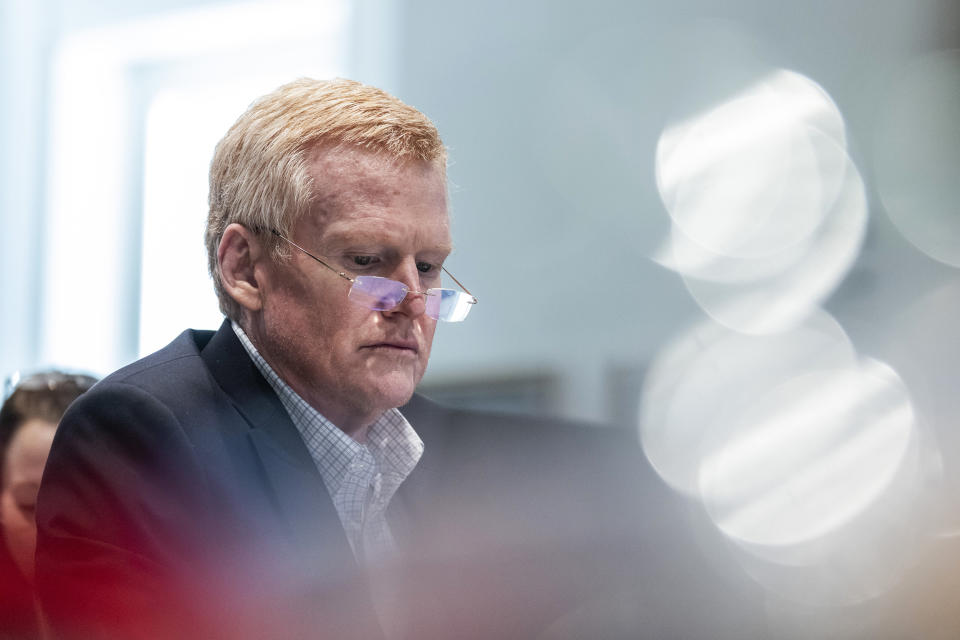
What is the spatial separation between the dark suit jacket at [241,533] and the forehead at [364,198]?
19cm

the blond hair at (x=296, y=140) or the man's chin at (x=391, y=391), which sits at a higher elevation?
the blond hair at (x=296, y=140)

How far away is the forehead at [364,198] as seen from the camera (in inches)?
39.3

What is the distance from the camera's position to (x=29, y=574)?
1134mm

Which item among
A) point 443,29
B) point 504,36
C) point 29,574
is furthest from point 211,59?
point 29,574

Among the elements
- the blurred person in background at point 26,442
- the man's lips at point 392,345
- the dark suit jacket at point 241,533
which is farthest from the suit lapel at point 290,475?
the blurred person in background at point 26,442

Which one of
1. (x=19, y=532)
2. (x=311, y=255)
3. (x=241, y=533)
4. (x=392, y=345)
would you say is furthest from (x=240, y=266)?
(x=19, y=532)

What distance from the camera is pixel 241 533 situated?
0.91 m

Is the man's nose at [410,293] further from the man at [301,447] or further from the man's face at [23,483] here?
the man's face at [23,483]

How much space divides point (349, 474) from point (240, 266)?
265mm

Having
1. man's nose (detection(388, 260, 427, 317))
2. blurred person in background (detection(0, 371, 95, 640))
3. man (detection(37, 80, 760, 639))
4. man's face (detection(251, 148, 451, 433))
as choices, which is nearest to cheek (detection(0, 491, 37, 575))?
blurred person in background (detection(0, 371, 95, 640))

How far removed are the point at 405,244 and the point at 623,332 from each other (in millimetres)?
1673

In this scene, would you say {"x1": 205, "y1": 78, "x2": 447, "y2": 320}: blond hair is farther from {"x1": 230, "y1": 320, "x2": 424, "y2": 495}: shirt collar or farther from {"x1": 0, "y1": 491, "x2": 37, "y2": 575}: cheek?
{"x1": 0, "y1": 491, "x2": 37, "y2": 575}: cheek

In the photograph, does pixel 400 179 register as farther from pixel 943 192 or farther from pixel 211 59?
pixel 943 192

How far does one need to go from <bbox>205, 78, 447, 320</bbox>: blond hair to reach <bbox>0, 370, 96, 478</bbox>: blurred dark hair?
1.74 feet
